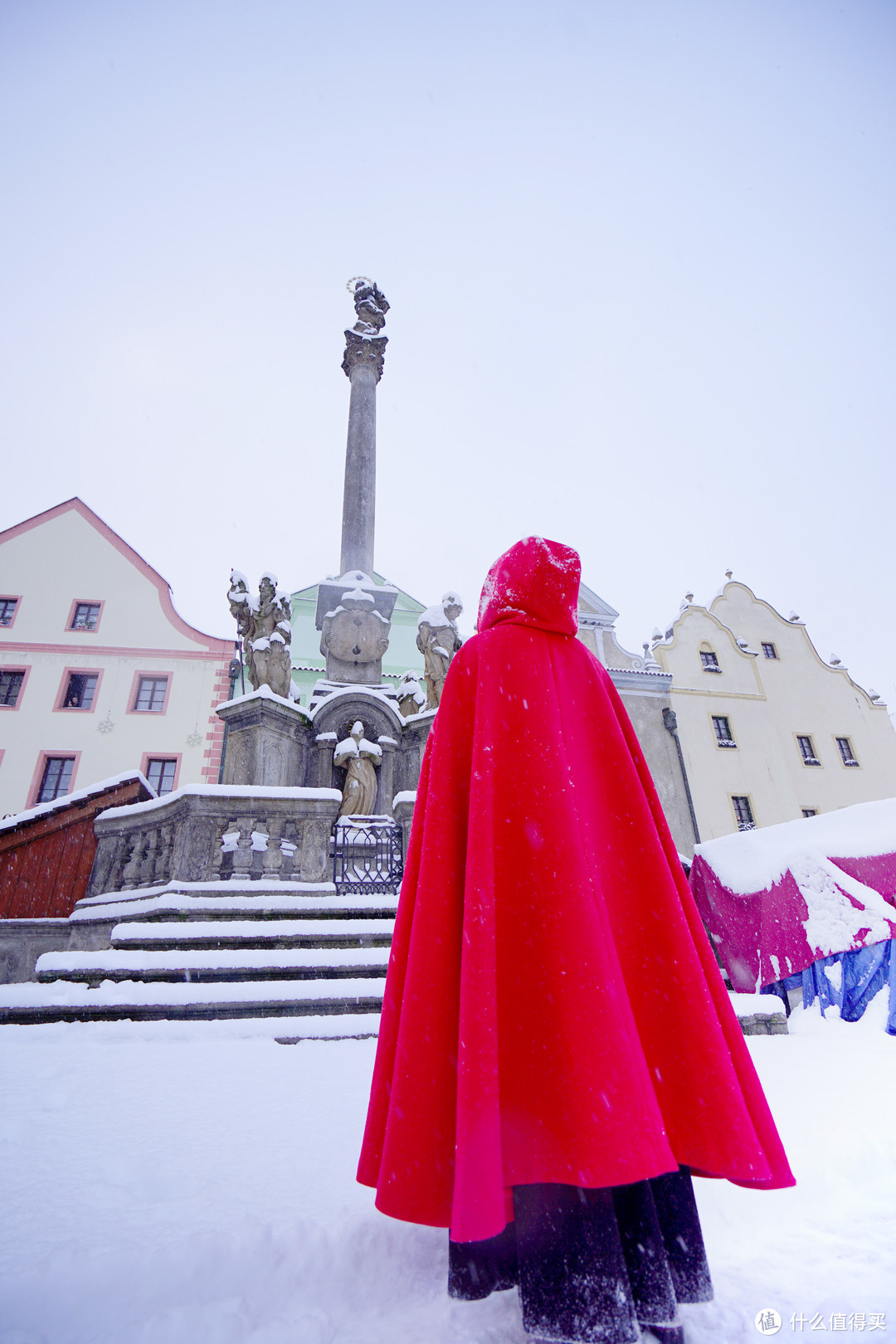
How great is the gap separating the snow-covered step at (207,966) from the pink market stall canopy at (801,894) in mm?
2978

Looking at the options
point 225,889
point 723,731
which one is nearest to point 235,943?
point 225,889

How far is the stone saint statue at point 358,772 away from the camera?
9516 mm

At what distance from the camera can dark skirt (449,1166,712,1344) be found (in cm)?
144

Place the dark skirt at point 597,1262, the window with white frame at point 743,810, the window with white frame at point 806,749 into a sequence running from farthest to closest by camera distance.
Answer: the window with white frame at point 806,749, the window with white frame at point 743,810, the dark skirt at point 597,1262

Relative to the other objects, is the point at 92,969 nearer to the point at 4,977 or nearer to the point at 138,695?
the point at 4,977

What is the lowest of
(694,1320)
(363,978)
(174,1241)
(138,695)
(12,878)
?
(694,1320)

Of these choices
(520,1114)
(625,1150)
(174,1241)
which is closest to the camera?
(625,1150)

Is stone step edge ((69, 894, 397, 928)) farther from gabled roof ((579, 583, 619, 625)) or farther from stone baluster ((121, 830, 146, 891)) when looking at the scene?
gabled roof ((579, 583, 619, 625))

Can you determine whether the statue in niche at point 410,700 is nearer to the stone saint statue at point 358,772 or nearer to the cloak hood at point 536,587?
the stone saint statue at point 358,772

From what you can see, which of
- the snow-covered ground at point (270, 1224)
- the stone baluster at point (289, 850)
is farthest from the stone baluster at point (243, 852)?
the snow-covered ground at point (270, 1224)

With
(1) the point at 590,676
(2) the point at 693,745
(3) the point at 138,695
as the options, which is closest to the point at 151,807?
(1) the point at 590,676

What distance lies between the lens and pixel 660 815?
84.4 inches

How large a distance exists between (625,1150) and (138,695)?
73.4 feet

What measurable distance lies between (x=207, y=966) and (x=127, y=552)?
72.4ft
